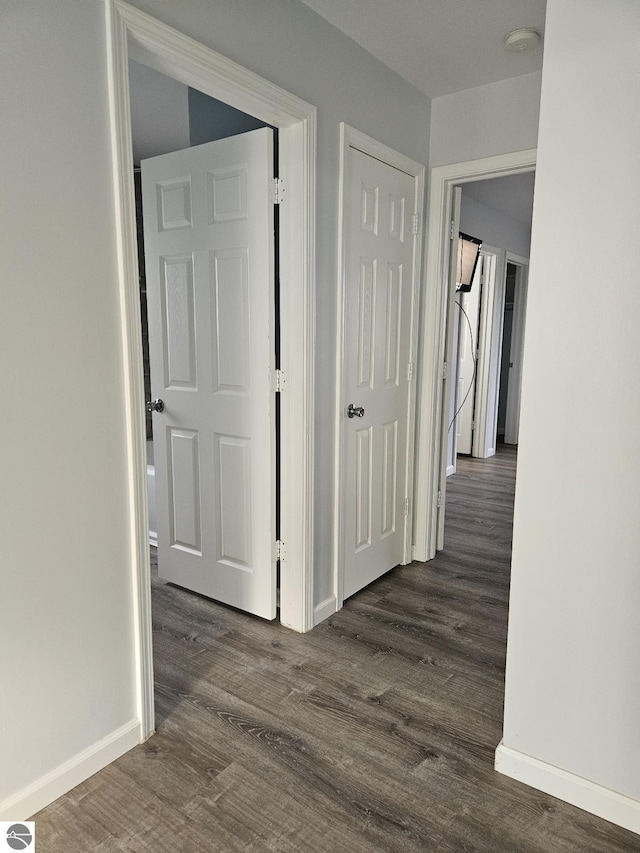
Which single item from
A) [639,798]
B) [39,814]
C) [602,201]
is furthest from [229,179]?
[639,798]

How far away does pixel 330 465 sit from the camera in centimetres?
259

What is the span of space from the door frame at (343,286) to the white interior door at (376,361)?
3 cm

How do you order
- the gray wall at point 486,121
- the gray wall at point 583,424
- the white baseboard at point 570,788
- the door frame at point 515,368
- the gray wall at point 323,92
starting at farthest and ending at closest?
the door frame at point 515,368 < the gray wall at point 486,121 < the gray wall at point 323,92 < the white baseboard at point 570,788 < the gray wall at point 583,424

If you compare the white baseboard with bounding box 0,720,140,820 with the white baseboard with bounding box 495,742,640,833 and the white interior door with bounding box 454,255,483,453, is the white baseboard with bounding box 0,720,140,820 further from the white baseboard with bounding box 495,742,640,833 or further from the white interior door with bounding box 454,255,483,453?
the white interior door with bounding box 454,255,483,453

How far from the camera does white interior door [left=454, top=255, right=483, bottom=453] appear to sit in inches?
238

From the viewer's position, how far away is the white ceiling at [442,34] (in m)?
2.15

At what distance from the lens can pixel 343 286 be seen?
2.51 meters

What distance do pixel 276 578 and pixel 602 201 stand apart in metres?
1.89

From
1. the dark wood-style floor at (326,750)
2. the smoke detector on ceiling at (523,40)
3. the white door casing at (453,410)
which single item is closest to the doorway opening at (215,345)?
the dark wood-style floor at (326,750)

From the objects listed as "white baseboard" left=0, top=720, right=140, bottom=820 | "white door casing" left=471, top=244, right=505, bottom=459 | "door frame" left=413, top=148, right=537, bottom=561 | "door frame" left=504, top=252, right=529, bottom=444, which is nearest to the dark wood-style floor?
"white baseboard" left=0, top=720, right=140, bottom=820

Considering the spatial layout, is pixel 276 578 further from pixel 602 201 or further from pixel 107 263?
pixel 602 201

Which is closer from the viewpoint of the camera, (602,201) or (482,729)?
(602,201)

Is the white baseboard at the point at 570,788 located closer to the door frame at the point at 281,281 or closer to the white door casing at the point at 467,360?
the door frame at the point at 281,281

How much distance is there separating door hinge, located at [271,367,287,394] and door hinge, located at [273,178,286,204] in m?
0.67
